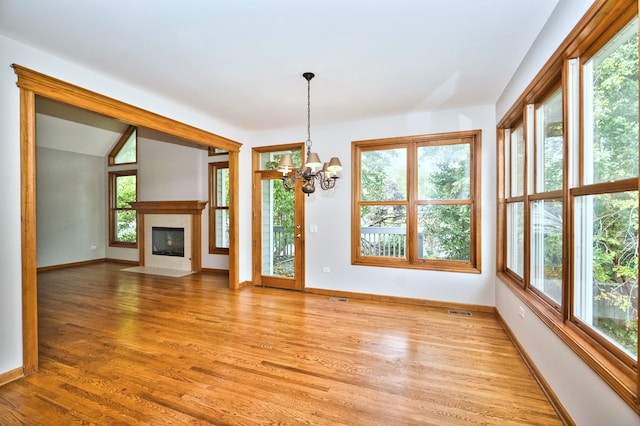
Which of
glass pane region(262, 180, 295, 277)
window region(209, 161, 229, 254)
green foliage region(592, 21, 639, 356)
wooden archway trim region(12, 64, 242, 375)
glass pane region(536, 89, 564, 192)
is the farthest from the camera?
window region(209, 161, 229, 254)

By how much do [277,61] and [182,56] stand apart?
0.87 m

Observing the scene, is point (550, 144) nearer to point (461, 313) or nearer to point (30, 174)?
point (461, 313)

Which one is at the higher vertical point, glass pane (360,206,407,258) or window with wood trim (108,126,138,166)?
window with wood trim (108,126,138,166)

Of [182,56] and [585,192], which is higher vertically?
[182,56]

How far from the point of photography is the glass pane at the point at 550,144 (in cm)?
222

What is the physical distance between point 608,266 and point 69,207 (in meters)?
9.50

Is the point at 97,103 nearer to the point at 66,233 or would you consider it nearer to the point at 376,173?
the point at 376,173

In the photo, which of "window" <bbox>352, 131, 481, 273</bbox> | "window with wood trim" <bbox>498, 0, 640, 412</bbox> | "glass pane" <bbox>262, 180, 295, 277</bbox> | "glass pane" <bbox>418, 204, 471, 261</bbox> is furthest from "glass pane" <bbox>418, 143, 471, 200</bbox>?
"glass pane" <bbox>262, 180, 295, 277</bbox>

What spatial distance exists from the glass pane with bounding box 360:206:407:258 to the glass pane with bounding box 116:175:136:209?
6.48m

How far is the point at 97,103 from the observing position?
2982 mm

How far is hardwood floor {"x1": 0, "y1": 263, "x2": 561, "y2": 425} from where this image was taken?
194 cm

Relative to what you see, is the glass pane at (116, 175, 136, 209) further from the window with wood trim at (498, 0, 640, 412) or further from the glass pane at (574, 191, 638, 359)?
the glass pane at (574, 191, 638, 359)

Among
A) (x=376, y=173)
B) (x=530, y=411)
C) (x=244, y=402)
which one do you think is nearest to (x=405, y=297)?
(x=376, y=173)

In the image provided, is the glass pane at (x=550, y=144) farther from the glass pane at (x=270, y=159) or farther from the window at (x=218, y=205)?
the window at (x=218, y=205)
